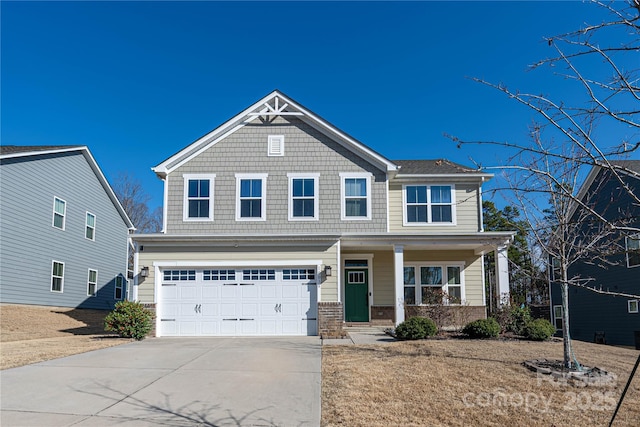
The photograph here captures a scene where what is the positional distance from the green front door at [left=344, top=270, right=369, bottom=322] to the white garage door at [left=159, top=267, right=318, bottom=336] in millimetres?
2936

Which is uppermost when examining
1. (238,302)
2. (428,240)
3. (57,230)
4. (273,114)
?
(273,114)

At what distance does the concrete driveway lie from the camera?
6.53 meters

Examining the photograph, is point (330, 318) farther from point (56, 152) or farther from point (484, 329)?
point (56, 152)

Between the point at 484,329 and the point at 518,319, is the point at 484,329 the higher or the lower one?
the lower one

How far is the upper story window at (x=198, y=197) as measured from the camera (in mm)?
16875

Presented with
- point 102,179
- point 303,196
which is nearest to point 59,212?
point 102,179

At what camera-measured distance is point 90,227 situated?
2312 centimetres

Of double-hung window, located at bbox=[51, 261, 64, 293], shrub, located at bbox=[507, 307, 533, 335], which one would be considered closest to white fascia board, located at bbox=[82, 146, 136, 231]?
double-hung window, located at bbox=[51, 261, 64, 293]

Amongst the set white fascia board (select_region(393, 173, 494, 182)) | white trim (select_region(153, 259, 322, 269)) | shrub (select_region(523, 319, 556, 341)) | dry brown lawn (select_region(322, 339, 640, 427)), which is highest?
white fascia board (select_region(393, 173, 494, 182))

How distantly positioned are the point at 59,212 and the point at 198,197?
7.35m

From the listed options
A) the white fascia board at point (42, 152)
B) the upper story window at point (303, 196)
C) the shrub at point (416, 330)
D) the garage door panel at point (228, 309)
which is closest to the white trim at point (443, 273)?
the upper story window at point (303, 196)

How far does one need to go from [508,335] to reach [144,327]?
9841 mm

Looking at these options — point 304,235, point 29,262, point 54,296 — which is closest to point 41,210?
point 29,262

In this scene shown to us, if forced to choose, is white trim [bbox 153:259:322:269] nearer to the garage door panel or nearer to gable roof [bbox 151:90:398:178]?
the garage door panel
